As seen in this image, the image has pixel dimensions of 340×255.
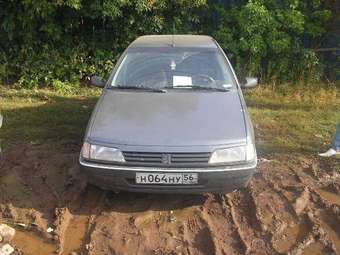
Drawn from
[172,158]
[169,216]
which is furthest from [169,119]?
[169,216]

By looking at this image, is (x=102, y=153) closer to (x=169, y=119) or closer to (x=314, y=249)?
(x=169, y=119)

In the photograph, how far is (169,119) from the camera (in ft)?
15.8

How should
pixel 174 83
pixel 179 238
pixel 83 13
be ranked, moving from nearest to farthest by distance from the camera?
pixel 179 238, pixel 174 83, pixel 83 13

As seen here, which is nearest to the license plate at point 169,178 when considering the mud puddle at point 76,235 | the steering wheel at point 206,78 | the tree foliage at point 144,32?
the mud puddle at point 76,235

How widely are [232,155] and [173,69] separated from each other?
1.70 meters

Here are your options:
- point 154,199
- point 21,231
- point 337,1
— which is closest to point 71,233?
point 21,231

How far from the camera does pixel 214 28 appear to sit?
1066 centimetres

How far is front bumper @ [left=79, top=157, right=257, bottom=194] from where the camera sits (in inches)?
178

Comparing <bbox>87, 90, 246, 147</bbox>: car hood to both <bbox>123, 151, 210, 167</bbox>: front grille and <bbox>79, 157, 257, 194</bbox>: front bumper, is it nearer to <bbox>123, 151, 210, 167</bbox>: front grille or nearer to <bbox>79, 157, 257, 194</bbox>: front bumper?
<bbox>123, 151, 210, 167</bbox>: front grille

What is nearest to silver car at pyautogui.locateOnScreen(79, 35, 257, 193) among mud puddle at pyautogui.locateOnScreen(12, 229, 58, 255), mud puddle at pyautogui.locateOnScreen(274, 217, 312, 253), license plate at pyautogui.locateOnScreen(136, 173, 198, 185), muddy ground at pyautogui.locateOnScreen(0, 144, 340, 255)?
license plate at pyautogui.locateOnScreen(136, 173, 198, 185)

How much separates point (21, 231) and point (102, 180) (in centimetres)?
90

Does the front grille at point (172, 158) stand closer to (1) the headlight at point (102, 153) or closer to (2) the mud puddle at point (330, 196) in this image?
(1) the headlight at point (102, 153)

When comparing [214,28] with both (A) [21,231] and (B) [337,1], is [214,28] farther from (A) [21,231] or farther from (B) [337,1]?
(A) [21,231]

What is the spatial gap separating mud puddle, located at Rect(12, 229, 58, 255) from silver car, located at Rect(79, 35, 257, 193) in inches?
28.8
